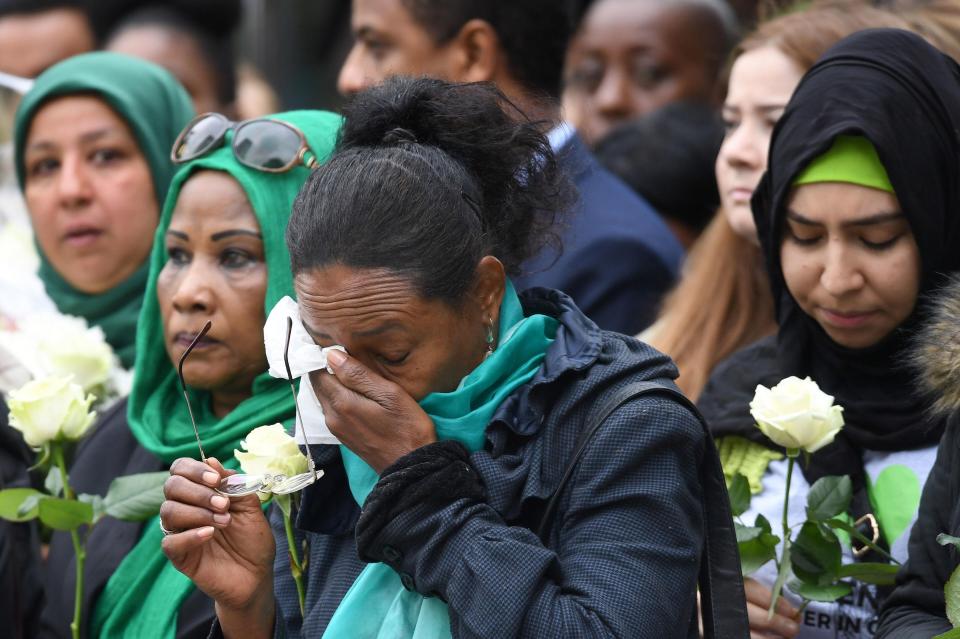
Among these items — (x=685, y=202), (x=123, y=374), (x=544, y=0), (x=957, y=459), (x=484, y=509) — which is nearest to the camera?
(x=484, y=509)

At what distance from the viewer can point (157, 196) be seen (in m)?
4.58

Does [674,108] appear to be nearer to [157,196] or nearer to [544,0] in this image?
[544,0]

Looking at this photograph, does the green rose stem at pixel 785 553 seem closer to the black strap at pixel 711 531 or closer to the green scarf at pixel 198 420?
the black strap at pixel 711 531

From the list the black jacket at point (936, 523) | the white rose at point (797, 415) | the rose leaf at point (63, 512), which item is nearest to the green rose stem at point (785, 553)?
the white rose at point (797, 415)

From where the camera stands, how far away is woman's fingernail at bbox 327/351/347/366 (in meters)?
2.48

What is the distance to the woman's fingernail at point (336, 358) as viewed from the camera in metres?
2.48

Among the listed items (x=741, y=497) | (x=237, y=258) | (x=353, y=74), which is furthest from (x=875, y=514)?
(x=353, y=74)

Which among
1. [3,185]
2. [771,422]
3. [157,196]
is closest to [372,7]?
[157,196]

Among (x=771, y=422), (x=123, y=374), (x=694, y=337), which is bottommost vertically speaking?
(x=123, y=374)

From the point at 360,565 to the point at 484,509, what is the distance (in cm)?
37

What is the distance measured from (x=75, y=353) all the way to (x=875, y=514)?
1.97 metres

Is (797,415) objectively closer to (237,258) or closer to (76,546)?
(237,258)

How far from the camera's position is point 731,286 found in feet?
13.4

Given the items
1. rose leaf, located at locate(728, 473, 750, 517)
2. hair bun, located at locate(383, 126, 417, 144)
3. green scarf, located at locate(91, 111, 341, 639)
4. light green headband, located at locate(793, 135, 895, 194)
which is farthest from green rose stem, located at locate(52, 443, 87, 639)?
light green headband, located at locate(793, 135, 895, 194)
